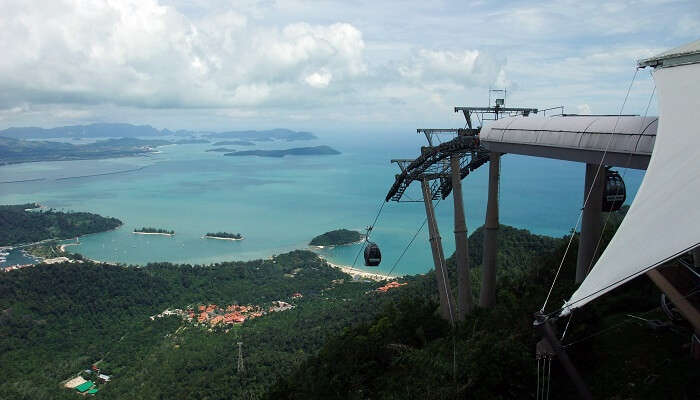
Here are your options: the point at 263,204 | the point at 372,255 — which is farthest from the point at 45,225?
the point at 372,255

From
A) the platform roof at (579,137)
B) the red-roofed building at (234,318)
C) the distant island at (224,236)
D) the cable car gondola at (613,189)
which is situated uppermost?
the platform roof at (579,137)

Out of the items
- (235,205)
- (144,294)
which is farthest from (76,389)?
(235,205)

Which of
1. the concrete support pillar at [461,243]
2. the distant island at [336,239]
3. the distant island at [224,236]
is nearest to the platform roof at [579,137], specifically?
the concrete support pillar at [461,243]

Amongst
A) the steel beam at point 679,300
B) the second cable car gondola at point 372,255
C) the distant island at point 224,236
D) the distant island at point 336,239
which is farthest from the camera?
the distant island at point 224,236

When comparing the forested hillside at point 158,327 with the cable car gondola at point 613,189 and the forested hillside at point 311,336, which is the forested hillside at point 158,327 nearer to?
the forested hillside at point 311,336

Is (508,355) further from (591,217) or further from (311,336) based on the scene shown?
(311,336)

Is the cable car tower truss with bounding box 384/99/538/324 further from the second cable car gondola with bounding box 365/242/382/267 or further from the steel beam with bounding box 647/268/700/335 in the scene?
the steel beam with bounding box 647/268/700/335

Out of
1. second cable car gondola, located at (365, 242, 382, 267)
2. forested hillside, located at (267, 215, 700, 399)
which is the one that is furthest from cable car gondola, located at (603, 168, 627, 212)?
second cable car gondola, located at (365, 242, 382, 267)

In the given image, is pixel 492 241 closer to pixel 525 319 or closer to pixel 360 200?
pixel 525 319
